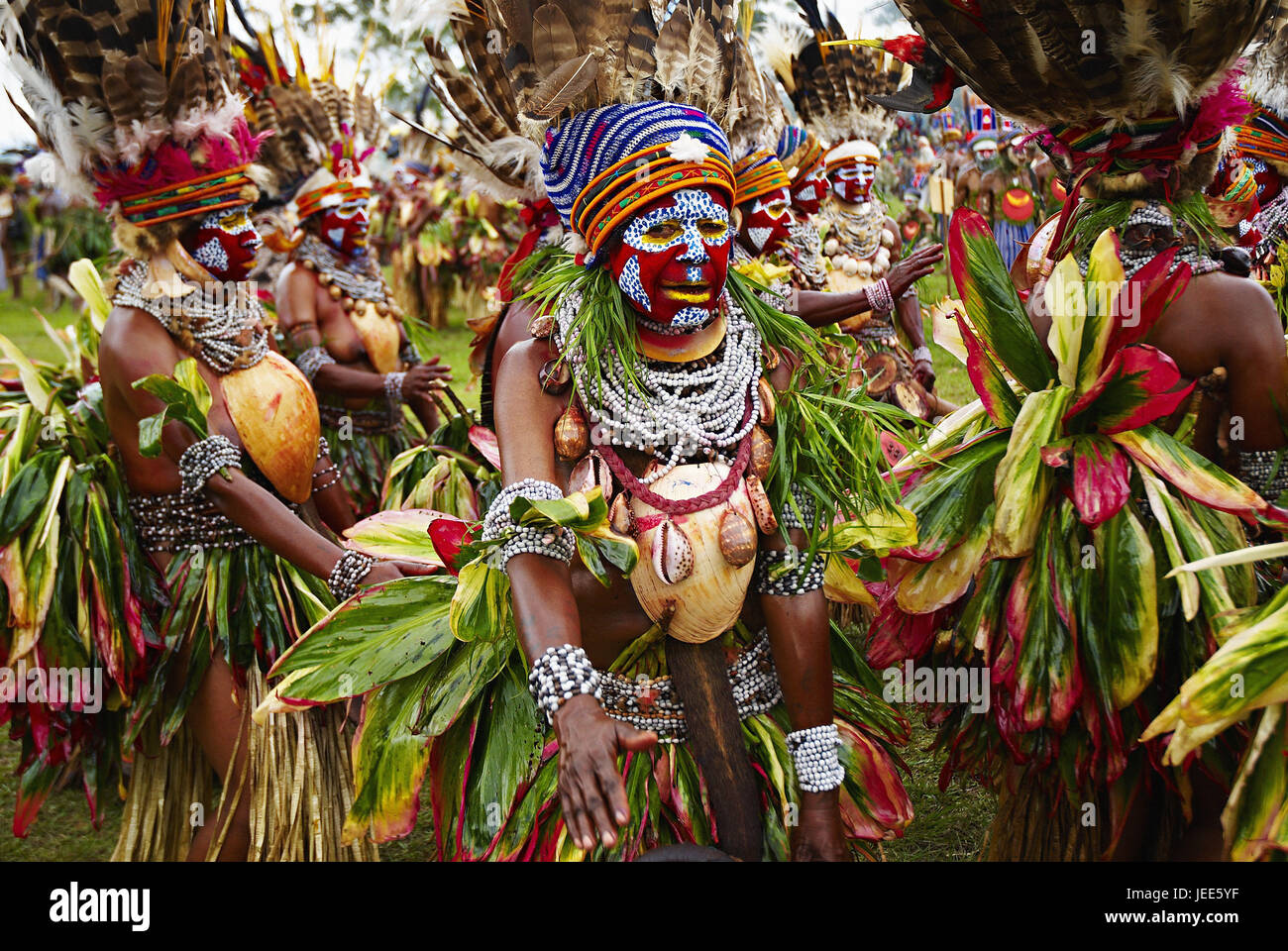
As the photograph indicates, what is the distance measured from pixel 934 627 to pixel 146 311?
7.96 feet

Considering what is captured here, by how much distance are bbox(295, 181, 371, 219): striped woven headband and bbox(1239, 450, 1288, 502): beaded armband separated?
15.4 ft

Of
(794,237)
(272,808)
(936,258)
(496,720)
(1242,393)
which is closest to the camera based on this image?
(496,720)

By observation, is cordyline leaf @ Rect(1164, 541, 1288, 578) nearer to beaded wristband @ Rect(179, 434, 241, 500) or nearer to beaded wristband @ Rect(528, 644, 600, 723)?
beaded wristband @ Rect(528, 644, 600, 723)

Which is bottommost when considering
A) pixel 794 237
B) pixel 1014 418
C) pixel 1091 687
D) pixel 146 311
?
pixel 1091 687

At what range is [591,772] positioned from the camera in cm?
193

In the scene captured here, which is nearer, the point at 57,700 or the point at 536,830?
the point at 536,830

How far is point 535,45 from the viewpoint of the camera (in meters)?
2.32

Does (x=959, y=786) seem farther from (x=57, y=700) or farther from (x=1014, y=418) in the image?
(x=57, y=700)

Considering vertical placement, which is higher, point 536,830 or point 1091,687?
point 1091,687

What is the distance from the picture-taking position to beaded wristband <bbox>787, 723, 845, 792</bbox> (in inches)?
92.2

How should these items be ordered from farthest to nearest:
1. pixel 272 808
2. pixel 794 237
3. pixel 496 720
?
1. pixel 794 237
2. pixel 272 808
3. pixel 496 720

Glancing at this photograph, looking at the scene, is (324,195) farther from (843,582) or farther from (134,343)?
(843,582)

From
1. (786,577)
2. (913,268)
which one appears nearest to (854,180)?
(913,268)

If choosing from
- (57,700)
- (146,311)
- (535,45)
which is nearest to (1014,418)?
(535,45)
